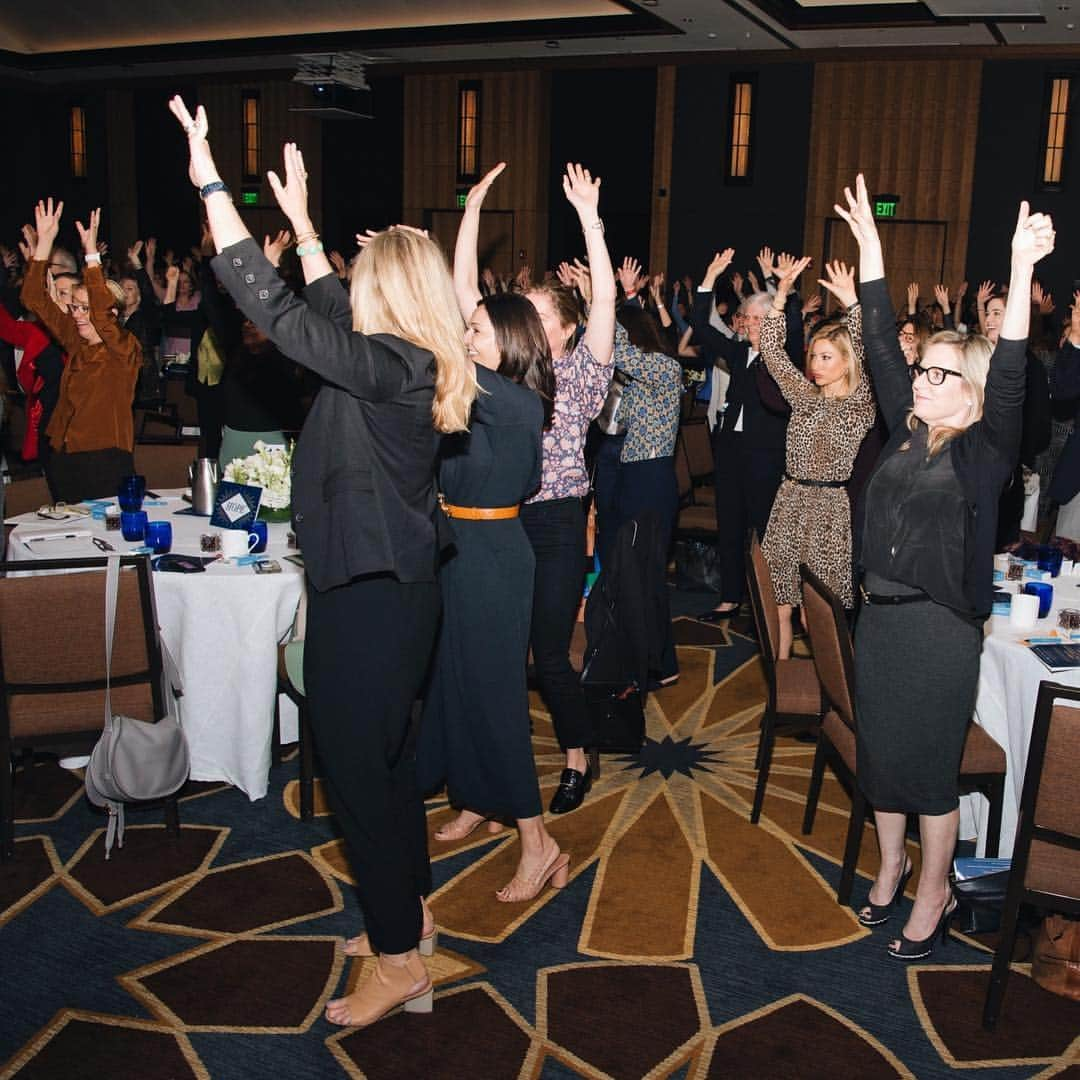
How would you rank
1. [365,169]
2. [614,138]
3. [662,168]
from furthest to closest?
[365,169] → [614,138] → [662,168]

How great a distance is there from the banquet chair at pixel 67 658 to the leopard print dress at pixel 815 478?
2.64 m

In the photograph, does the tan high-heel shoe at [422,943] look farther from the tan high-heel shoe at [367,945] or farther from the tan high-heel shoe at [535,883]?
the tan high-heel shoe at [535,883]

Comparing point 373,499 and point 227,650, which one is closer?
point 373,499

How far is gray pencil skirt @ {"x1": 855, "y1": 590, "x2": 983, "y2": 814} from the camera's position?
293 cm

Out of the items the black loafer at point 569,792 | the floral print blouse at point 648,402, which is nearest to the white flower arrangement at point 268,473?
the black loafer at point 569,792

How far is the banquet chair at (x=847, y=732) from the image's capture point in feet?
10.7

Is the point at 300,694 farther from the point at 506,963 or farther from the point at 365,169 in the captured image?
the point at 365,169

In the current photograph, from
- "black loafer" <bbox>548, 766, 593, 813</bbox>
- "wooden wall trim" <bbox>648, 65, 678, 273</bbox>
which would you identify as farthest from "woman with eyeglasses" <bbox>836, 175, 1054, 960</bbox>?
"wooden wall trim" <bbox>648, 65, 678, 273</bbox>

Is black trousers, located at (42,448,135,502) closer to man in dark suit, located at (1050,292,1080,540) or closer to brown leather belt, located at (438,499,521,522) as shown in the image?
brown leather belt, located at (438,499,521,522)

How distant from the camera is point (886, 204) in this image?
13.8 meters

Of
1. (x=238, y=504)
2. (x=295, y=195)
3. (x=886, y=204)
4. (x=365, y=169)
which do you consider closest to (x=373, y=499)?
(x=295, y=195)

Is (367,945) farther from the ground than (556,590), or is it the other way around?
(556,590)

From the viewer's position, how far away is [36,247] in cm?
546

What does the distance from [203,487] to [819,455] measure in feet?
8.22
